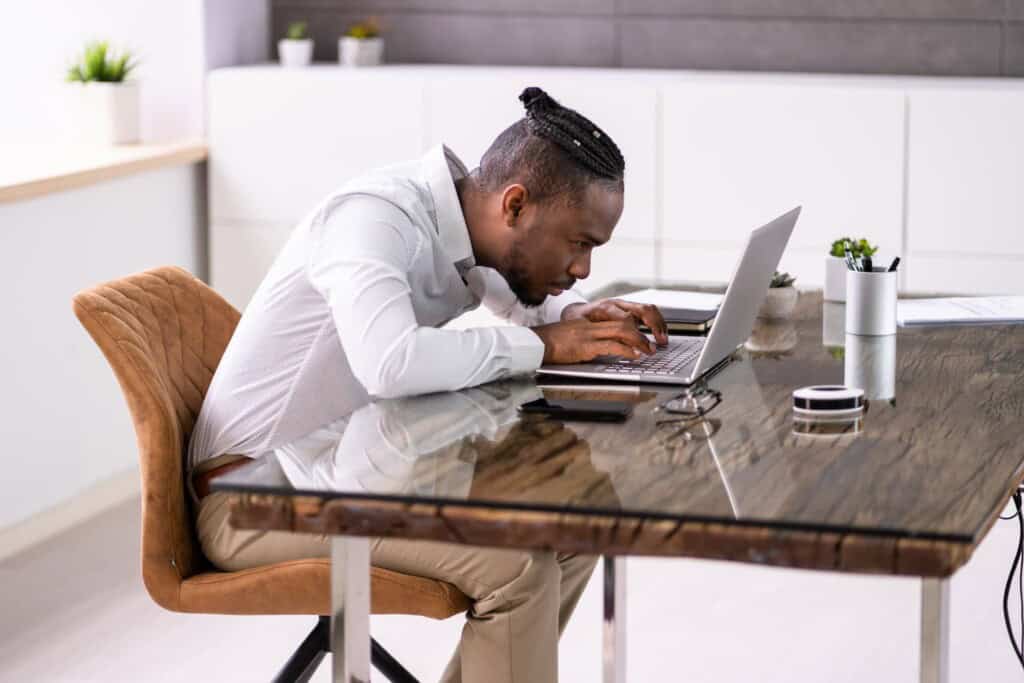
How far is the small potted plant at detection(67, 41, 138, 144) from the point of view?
16.3ft

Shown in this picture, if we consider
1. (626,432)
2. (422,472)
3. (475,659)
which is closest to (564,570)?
(475,659)

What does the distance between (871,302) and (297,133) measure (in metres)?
2.56

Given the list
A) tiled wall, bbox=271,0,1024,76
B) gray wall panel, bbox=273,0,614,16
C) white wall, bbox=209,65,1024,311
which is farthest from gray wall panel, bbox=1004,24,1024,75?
gray wall panel, bbox=273,0,614,16

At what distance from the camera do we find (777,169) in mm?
4594

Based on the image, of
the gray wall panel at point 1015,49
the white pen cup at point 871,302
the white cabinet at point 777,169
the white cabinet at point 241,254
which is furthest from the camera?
the white cabinet at point 241,254

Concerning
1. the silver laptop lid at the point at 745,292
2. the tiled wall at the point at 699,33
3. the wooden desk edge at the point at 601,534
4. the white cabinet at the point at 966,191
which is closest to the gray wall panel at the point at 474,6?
the tiled wall at the point at 699,33

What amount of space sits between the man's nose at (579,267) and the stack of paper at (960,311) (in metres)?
0.73

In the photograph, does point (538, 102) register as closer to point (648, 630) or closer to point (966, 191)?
point (648, 630)

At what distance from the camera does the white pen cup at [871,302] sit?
2.88 meters

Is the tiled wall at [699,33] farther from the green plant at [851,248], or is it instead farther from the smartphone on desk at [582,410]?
the smartphone on desk at [582,410]

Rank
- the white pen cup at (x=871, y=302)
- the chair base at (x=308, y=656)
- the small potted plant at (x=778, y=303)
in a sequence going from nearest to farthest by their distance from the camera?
the chair base at (x=308, y=656) → the white pen cup at (x=871, y=302) → the small potted plant at (x=778, y=303)

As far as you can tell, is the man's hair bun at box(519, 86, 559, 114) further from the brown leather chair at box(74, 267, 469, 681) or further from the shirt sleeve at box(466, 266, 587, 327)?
the brown leather chair at box(74, 267, 469, 681)

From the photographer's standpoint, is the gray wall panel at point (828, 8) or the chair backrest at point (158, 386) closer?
the chair backrest at point (158, 386)

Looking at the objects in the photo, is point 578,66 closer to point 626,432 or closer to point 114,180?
point 114,180
